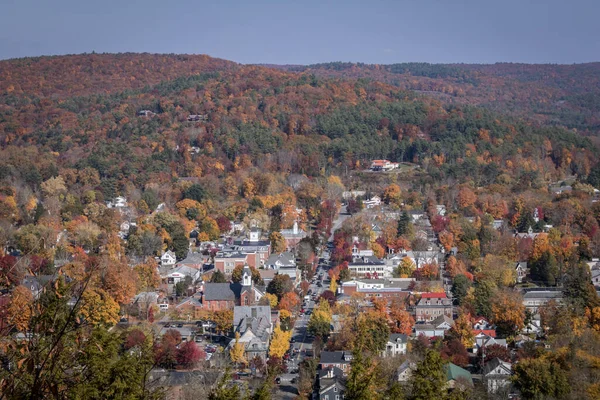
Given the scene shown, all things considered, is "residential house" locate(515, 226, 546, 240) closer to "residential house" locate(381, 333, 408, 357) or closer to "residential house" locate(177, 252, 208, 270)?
"residential house" locate(177, 252, 208, 270)

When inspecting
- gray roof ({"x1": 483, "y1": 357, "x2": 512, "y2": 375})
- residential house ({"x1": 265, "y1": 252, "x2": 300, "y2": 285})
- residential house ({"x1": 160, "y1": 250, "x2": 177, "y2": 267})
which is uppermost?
gray roof ({"x1": 483, "y1": 357, "x2": 512, "y2": 375})

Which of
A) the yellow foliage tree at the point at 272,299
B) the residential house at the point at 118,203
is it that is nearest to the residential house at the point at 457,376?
the yellow foliage tree at the point at 272,299

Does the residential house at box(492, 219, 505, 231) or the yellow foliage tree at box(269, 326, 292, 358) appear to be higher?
the yellow foliage tree at box(269, 326, 292, 358)

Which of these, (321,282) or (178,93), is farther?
(178,93)

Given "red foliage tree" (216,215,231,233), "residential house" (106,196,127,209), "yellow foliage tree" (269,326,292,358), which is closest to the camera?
"yellow foliage tree" (269,326,292,358)

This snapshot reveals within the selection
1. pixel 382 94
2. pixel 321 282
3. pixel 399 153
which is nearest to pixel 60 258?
pixel 321 282

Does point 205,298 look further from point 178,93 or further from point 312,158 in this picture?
point 178,93

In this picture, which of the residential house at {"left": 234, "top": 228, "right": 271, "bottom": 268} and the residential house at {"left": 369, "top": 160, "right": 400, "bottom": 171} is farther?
the residential house at {"left": 369, "top": 160, "right": 400, "bottom": 171}

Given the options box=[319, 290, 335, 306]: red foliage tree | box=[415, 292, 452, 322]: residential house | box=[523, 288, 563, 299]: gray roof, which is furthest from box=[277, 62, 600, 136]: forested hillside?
box=[319, 290, 335, 306]: red foliage tree
